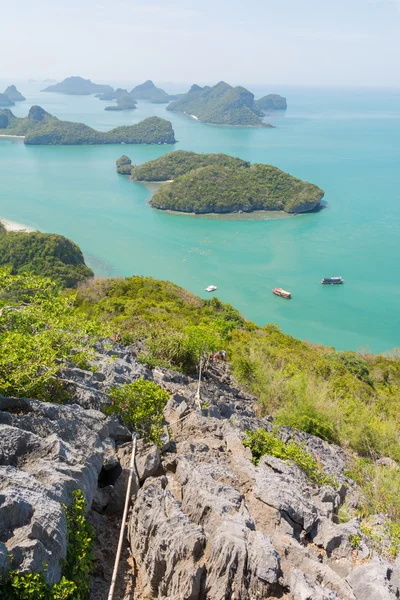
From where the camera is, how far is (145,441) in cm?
892

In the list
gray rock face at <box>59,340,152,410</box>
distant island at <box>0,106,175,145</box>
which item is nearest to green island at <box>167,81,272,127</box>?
distant island at <box>0,106,175,145</box>

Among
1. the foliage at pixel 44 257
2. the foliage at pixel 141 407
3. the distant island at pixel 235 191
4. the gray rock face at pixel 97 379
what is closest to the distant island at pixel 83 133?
the distant island at pixel 235 191

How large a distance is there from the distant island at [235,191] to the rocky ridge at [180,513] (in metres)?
64.4

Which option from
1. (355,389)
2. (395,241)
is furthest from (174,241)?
(355,389)

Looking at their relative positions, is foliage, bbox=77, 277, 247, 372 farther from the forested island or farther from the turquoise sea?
the turquoise sea

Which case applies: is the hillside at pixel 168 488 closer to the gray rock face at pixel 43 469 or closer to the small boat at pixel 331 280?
the gray rock face at pixel 43 469

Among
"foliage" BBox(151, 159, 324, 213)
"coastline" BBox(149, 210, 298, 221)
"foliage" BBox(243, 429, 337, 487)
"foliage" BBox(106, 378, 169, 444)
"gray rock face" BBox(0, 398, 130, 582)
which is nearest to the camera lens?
"gray rock face" BBox(0, 398, 130, 582)

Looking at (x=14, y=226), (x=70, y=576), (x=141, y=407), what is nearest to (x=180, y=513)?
(x=70, y=576)

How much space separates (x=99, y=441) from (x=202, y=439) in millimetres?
2728

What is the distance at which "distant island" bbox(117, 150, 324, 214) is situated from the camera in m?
71.7

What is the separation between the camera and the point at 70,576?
573cm

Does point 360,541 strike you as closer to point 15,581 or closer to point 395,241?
point 15,581

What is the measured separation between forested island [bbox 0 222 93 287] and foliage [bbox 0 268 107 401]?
1242 inches

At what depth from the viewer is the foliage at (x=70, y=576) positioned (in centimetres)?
504
